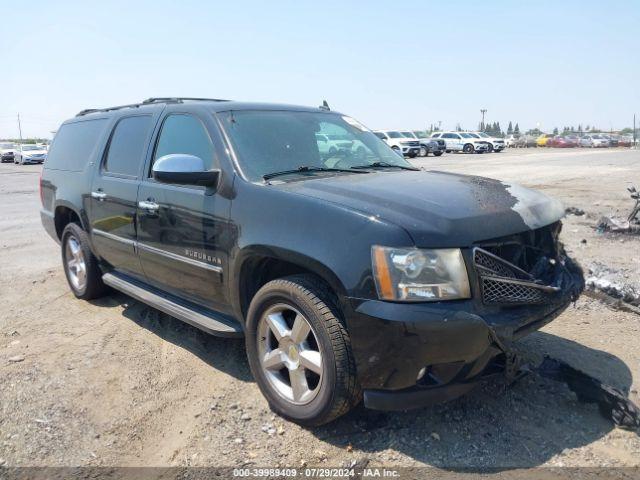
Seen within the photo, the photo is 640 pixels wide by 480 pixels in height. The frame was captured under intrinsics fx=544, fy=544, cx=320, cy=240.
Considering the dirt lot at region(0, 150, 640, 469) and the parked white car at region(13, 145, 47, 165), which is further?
the parked white car at region(13, 145, 47, 165)

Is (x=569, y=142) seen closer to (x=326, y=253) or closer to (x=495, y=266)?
(x=495, y=266)

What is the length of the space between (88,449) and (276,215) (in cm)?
164

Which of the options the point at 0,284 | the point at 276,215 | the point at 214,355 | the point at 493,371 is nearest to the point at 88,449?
the point at 214,355

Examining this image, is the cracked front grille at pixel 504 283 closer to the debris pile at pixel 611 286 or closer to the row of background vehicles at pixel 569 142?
the debris pile at pixel 611 286

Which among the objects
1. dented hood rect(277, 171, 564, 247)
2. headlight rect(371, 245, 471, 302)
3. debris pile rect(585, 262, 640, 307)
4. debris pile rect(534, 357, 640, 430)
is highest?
dented hood rect(277, 171, 564, 247)

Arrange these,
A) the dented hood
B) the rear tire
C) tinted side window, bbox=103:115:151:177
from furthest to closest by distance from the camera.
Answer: the rear tire → tinted side window, bbox=103:115:151:177 → the dented hood

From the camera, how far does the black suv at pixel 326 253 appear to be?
259 cm

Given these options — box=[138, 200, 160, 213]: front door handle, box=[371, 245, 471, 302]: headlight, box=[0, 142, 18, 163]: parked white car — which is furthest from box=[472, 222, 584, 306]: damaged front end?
box=[0, 142, 18, 163]: parked white car

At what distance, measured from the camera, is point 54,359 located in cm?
405

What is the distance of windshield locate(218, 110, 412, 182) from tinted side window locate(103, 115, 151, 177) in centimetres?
97

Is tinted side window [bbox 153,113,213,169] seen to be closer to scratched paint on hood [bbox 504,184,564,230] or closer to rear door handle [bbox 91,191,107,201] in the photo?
rear door handle [bbox 91,191,107,201]

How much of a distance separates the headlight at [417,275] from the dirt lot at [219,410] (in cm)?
89

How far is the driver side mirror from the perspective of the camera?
3.36 metres

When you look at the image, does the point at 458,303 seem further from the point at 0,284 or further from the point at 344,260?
the point at 0,284
